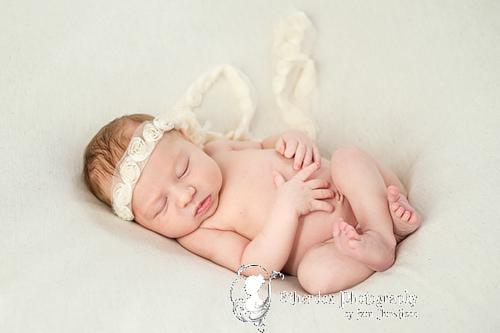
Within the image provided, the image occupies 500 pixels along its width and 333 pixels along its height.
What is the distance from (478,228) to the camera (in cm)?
108

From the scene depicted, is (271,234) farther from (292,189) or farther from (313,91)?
(313,91)

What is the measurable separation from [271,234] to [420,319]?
45 cm

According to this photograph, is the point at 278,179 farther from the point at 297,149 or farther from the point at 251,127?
the point at 251,127

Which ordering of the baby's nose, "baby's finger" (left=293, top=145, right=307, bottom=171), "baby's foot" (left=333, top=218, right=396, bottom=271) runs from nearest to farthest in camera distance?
"baby's foot" (left=333, top=218, right=396, bottom=271) < the baby's nose < "baby's finger" (left=293, top=145, right=307, bottom=171)

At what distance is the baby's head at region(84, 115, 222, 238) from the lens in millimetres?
1329

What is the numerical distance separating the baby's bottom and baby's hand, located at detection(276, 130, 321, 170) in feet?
0.52

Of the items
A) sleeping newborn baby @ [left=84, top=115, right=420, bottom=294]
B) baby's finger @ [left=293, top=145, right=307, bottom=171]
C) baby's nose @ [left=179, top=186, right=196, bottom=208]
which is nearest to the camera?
sleeping newborn baby @ [left=84, top=115, right=420, bottom=294]

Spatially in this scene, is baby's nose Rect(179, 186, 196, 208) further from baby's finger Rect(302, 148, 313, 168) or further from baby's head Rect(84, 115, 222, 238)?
baby's finger Rect(302, 148, 313, 168)

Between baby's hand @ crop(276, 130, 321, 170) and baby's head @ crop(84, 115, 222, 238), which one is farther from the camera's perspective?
baby's hand @ crop(276, 130, 321, 170)

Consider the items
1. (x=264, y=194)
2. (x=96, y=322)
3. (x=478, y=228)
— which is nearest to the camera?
(x=96, y=322)

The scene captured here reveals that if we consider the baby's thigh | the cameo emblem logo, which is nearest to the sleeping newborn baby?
the baby's thigh

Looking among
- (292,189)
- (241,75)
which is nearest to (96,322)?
(292,189)

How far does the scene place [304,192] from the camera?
1.30 m

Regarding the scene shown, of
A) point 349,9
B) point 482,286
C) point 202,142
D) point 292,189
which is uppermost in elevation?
point 349,9
